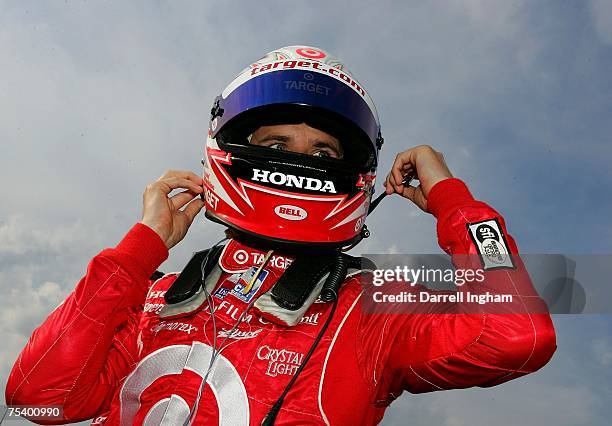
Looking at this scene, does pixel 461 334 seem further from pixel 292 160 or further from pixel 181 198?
pixel 181 198

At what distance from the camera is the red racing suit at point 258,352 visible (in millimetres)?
2330

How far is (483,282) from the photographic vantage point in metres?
2.40

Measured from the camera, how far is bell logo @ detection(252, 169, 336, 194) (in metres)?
2.92

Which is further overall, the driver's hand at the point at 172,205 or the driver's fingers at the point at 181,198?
the driver's fingers at the point at 181,198

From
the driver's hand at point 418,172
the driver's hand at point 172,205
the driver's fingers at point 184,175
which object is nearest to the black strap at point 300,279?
the driver's hand at point 418,172

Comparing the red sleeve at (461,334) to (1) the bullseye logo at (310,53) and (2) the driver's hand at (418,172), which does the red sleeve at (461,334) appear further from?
(1) the bullseye logo at (310,53)

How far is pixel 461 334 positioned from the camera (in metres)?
2.32

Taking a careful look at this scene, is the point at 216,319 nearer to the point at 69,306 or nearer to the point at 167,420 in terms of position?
the point at 167,420

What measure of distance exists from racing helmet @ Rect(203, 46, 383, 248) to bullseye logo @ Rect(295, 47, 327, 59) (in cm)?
1

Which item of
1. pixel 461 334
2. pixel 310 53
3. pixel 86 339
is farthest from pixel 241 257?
pixel 310 53

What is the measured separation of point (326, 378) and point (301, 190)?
0.99 meters

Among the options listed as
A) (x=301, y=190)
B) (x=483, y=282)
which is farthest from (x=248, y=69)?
(x=483, y=282)

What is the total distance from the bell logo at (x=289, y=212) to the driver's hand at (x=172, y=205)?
59cm

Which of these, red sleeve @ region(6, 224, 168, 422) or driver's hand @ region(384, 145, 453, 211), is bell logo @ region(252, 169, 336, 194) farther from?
red sleeve @ region(6, 224, 168, 422)
